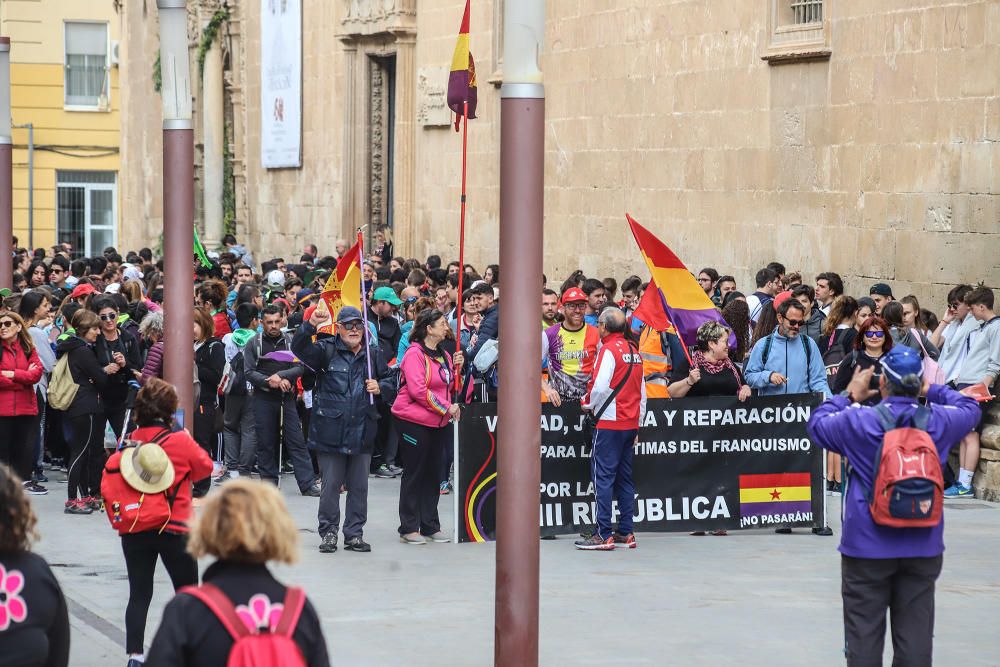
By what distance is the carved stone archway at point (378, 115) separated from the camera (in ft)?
88.6

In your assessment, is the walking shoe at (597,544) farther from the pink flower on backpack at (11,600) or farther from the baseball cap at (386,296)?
the pink flower on backpack at (11,600)

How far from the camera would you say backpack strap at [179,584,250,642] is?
14.9 ft

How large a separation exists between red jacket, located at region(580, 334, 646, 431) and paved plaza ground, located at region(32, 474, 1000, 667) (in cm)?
91

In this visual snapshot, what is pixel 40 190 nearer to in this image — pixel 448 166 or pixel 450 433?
pixel 448 166

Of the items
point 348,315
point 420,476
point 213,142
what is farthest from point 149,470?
point 213,142

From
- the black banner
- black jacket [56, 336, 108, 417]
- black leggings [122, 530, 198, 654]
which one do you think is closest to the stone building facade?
black leggings [122, 530, 198, 654]

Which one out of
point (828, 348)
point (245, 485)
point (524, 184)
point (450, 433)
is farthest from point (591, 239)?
point (245, 485)

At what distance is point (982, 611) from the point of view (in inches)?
378

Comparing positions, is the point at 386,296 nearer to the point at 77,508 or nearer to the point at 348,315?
the point at 348,315

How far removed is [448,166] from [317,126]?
5.77 meters

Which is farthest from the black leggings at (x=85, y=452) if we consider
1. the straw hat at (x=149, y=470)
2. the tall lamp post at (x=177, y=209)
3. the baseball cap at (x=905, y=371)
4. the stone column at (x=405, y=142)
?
the stone column at (x=405, y=142)

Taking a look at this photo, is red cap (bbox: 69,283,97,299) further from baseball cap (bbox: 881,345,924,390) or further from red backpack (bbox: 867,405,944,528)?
red backpack (bbox: 867,405,944,528)

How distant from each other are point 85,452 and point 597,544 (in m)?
4.18

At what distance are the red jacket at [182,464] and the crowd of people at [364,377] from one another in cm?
1
